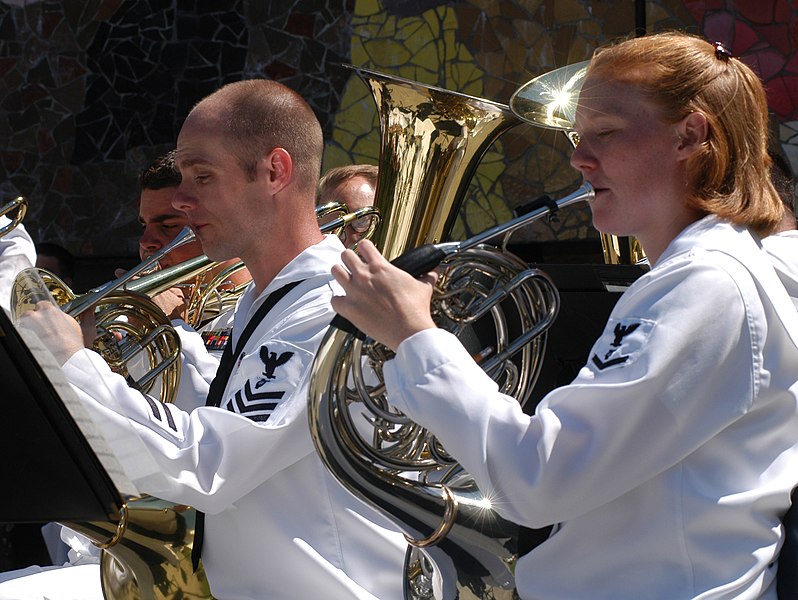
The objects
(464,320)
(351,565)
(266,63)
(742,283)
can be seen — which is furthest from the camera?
(266,63)

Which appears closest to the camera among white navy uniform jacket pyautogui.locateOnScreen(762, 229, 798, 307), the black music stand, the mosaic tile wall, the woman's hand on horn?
the black music stand

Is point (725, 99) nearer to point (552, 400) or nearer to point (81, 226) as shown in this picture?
point (552, 400)

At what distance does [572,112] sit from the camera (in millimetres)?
2336

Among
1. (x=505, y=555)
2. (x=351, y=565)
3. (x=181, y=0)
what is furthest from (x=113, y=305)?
(x=181, y=0)

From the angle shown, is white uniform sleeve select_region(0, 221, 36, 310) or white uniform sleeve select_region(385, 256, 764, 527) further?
white uniform sleeve select_region(0, 221, 36, 310)

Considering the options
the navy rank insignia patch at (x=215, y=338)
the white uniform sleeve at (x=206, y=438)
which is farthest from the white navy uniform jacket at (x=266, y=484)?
the navy rank insignia patch at (x=215, y=338)

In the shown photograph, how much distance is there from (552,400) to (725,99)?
0.56m

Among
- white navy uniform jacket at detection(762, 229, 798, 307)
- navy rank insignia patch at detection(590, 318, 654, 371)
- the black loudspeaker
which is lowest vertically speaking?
the black loudspeaker

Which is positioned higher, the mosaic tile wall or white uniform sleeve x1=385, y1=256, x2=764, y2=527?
white uniform sleeve x1=385, y1=256, x2=764, y2=527

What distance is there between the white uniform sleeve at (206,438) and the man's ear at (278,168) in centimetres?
60

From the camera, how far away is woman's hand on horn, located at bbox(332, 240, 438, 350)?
1584mm

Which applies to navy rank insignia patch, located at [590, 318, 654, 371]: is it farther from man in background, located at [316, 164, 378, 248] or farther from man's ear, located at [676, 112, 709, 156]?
man in background, located at [316, 164, 378, 248]

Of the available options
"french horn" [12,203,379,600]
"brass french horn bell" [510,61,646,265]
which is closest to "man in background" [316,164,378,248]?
"french horn" [12,203,379,600]

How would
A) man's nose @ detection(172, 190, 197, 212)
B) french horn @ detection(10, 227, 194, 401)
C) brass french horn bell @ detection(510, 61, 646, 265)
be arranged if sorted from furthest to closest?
french horn @ detection(10, 227, 194, 401), man's nose @ detection(172, 190, 197, 212), brass french horn bell @ detection(510, 61, 646, 265)
